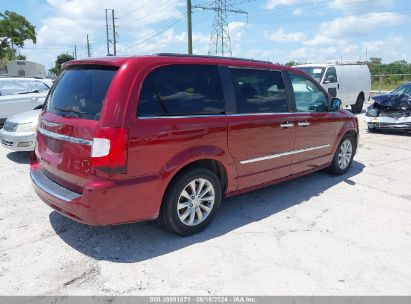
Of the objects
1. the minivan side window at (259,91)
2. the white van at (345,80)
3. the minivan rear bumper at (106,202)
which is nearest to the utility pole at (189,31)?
the white van at (345,80)

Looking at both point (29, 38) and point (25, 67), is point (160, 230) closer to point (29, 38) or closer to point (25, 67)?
point (29, 38)

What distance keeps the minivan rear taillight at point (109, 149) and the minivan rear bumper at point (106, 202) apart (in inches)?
→ 5.9

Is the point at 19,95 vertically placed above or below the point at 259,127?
above

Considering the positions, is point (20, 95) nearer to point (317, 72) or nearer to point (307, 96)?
point (307, 96)

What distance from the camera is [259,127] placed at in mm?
4641

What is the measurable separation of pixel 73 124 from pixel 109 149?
52 centimetres

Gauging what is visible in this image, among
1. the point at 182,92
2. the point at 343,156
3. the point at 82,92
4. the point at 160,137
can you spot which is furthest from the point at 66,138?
the point at 343,156

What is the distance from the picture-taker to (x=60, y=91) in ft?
13.5

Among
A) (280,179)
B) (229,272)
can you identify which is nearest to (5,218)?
(229,272)

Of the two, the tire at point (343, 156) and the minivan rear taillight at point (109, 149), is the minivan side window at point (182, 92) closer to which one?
the minivan rear taillight at point (109, 149)

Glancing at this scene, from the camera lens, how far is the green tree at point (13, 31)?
37250mm

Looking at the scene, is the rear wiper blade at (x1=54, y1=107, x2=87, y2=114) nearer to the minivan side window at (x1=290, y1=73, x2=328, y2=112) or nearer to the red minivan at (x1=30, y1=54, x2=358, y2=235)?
the red minivan at (x1=30, y1=54, x2=358, y2=235)

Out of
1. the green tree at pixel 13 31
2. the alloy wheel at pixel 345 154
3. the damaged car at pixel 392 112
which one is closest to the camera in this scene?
the alloy wheel at pixel 345 154

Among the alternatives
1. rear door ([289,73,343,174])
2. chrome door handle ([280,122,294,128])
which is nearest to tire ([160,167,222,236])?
chrome door handle ([280,122,294,128])
